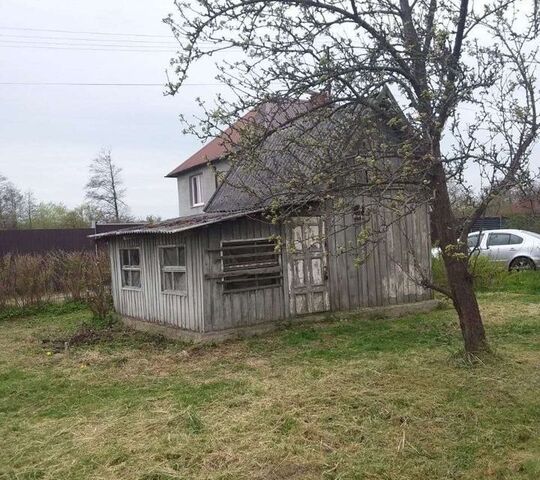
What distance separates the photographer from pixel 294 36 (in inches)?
232

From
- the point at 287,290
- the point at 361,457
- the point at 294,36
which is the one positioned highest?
the point at 294,36

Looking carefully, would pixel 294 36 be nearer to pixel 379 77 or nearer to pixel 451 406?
pixel 379 77

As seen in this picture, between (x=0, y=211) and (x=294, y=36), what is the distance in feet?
136

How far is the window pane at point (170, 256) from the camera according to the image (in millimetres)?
10312

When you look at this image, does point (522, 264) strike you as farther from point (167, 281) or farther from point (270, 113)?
point (270, 113)

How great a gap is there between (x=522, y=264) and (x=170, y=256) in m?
11.2

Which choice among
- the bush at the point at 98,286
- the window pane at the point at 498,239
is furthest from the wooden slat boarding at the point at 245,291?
the window pane at the point at 498,239

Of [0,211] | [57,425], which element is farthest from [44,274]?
[0,211]

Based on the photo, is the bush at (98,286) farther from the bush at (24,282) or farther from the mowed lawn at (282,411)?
the mowed lawn at (282,411)

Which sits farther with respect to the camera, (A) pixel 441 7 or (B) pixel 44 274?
(B) pixel 44 274

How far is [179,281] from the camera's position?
10.3 metres

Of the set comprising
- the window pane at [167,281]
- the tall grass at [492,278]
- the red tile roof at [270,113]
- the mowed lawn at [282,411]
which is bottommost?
the mowed lawn at [282,411]

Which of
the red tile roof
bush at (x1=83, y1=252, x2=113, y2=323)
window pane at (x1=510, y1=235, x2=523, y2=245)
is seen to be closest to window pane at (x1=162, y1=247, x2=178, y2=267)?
bush at (x1=83, y1=252, x2=113, y2=323)

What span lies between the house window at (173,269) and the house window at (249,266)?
0.82 metres
